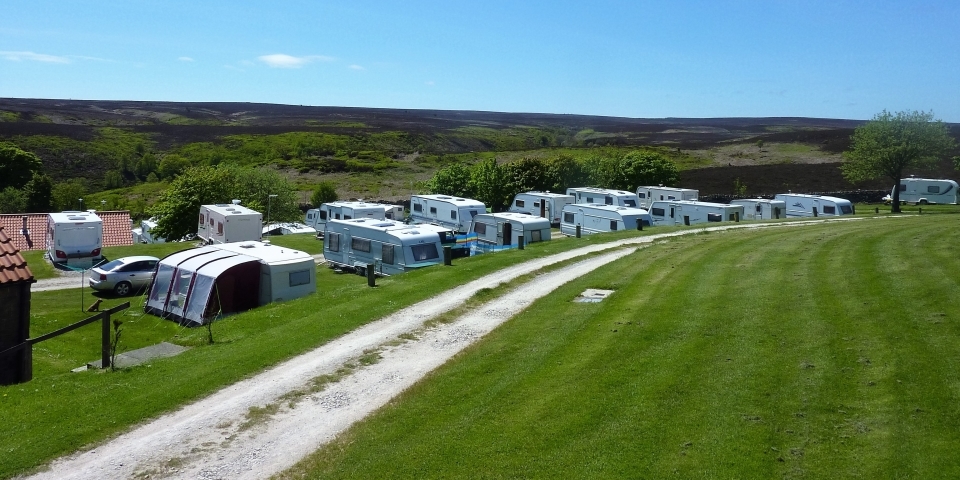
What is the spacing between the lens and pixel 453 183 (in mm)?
49656

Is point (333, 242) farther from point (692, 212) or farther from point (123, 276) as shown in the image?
point (692, 212)

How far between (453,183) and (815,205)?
2270 cm

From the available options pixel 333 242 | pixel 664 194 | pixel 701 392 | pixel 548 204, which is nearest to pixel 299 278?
pixel 333 242

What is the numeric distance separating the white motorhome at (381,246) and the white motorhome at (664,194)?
19.8m

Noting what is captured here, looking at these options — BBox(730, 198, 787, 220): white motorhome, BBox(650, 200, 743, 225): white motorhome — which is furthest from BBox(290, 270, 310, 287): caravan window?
BBox(730, 198, 787, 220): white motorhome

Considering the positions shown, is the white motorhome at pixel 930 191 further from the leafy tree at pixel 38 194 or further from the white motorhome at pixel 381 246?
the leafy tree at pixel 38 194

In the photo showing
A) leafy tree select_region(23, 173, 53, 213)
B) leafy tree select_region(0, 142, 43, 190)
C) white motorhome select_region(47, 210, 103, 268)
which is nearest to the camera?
white motorhome select_region(47, 210, 103, 268)

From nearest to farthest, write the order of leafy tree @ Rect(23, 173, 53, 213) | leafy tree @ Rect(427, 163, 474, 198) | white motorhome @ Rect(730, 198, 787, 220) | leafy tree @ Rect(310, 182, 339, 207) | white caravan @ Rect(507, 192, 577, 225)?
1. white motorhome @ Rect(730, 198, 787, 220)
2. white caravan @ Rect(507, 192, 577, 225)
3. leafy tree @ Rect(427, 163, 474, 198)
4. leafy tree @ Rect(23, 173, 53, 213)
5. leafy tree @ Rect(310, 182, 339, 207)

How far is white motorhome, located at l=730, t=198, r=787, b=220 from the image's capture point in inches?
1506

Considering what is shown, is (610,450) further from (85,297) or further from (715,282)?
(85,297)

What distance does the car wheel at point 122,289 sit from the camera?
22.0 meters

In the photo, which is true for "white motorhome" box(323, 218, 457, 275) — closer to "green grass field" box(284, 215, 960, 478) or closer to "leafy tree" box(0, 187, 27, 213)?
"green grass field" box(284, 215, 960, 478)

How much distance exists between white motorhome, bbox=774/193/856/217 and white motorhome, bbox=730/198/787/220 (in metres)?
1.30

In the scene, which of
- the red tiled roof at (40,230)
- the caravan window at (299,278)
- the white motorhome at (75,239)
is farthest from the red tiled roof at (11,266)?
the red tiled roof at (40,230)
